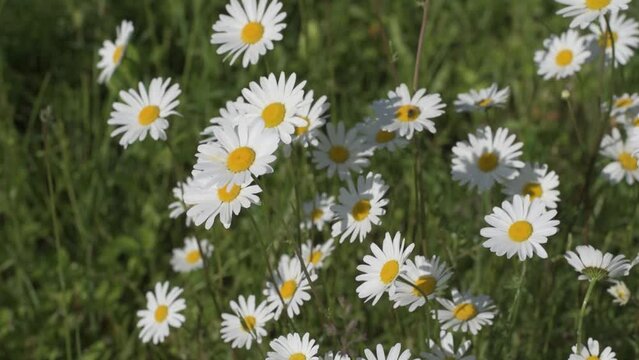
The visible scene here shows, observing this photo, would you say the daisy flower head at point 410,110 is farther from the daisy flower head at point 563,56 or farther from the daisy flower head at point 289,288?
the daisy flower head at point 563,56

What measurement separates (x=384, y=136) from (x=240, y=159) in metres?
0.57

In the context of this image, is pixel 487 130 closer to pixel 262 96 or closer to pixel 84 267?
pixel 262 96

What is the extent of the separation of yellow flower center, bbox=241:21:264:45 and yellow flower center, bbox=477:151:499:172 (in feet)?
2.30

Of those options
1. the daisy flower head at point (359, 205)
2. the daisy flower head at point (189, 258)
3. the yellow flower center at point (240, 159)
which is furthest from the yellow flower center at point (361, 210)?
the daisy flower head at point (189, 258)

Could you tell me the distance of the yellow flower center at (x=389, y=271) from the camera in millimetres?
1853

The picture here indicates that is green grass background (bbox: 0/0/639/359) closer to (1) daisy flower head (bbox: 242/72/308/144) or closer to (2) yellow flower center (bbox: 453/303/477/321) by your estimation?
(2) yellow flower center (bbox: 453/303/477/321)

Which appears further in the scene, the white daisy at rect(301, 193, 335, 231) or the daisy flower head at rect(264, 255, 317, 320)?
the white daisy at rect(301, 193, 335, 231)

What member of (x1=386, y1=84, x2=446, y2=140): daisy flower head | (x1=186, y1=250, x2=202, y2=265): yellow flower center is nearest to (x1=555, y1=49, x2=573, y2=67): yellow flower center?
(x1=386, y1=84, x2=446, y2=140): daisy flower head

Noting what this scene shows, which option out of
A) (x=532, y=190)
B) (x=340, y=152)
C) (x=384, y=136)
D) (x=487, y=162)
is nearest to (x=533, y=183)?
(x=532, y=190)

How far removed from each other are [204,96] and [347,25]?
1114mm

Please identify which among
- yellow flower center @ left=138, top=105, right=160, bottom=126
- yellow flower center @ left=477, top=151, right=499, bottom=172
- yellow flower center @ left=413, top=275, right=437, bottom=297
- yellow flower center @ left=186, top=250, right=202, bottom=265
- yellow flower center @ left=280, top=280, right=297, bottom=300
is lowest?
yellow flower center @ left=413, top=275, right=437, bottom=297

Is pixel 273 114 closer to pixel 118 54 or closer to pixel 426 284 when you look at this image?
pixel 426 284

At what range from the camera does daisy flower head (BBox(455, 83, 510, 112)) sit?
249cm

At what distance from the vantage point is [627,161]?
2.53 metres
